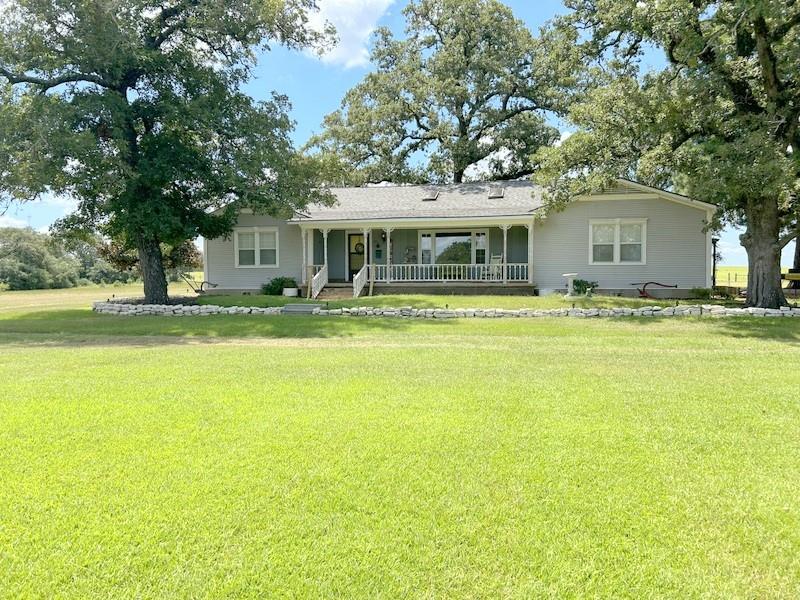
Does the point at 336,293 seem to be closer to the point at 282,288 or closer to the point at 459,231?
the point at 282,288

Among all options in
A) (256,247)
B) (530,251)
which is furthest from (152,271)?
(530,251)

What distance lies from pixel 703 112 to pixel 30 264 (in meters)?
40.9

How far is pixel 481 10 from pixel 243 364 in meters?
28.9

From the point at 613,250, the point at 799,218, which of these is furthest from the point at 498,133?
the point at 799,218

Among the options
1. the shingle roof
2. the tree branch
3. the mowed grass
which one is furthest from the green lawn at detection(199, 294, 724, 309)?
the tree branch

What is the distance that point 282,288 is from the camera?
1912 centimetres

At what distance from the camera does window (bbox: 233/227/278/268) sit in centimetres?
2034

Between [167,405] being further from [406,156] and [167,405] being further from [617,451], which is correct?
[406,156]

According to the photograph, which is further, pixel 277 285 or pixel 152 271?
pixel 277 285

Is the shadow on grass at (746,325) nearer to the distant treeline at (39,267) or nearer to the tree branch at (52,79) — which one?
the tree branch at (52,79)

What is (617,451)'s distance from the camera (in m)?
3.90

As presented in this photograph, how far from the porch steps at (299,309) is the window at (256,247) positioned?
6682 mm

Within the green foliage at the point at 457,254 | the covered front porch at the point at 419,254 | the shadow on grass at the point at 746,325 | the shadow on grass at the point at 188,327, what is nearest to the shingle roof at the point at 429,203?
the covered front porch at the point at 419,254

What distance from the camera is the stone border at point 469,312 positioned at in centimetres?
1255
